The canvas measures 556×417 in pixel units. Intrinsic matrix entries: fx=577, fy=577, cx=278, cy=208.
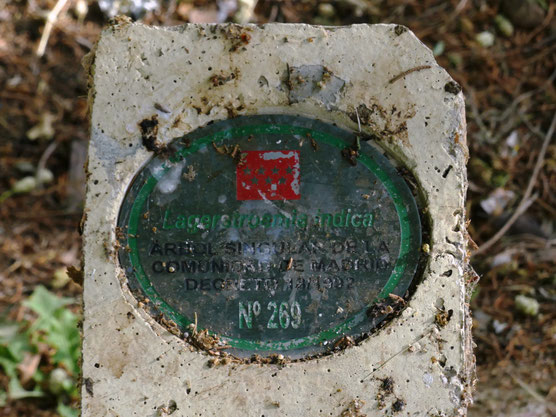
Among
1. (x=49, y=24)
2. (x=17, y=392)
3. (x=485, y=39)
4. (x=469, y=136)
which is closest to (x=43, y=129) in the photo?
(x=49, y=24)

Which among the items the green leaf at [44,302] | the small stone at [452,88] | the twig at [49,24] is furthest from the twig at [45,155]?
the small stone at [452,88]

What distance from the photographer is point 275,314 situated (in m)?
1.78

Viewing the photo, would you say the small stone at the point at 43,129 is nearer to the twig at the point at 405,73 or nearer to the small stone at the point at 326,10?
the small stone at the point at 326,10

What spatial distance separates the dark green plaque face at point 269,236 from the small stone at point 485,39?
149cm

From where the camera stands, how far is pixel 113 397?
1719mm

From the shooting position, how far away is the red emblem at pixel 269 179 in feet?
5.94

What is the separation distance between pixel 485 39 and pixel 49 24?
7.25ft

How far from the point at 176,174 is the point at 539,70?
2094 mm

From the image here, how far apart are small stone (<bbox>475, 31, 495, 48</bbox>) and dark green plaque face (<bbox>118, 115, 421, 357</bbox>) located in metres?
1.49

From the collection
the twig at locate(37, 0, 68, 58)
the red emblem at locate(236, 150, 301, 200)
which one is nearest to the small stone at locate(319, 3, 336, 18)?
the twig at locate(37, 0, 68, 58)

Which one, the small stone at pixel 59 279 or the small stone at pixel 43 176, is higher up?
the small stone at pixel 43 176

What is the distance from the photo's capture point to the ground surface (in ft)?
8.85

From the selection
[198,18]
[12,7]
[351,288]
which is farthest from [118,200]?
[12,7]

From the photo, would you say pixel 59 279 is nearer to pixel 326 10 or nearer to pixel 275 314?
pixel 275 314
